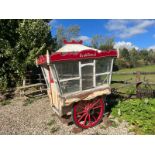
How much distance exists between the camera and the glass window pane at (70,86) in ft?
15.4

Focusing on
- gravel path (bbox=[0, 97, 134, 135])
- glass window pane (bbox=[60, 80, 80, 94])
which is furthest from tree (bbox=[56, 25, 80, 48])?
glass window pane (bbox=[60, 80, 80, 94])

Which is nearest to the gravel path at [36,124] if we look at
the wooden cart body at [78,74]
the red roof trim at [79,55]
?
the wooden cart body at [78,74]

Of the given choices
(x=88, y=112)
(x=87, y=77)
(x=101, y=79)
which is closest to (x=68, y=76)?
(x=87, y=77)

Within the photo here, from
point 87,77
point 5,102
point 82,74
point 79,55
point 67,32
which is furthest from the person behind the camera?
point 67,32

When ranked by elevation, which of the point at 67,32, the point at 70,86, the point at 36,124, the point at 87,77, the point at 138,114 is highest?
the point at 67,32

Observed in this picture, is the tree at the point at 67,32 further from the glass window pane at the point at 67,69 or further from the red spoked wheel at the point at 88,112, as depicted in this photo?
the glass window pane at the point at 67,69

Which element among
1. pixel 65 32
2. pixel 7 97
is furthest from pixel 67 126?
pixel 65 32

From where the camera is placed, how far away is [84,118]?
17.4ft

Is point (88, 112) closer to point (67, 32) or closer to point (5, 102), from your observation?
point (5, 102)

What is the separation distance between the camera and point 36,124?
224 inches

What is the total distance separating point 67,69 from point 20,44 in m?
6.02

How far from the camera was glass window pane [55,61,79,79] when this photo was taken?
4.52 meters

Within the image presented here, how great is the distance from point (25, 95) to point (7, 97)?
1.11 metres
